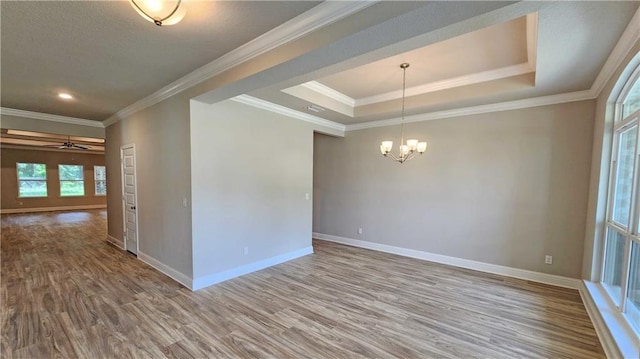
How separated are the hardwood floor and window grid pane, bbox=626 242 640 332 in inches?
15.6

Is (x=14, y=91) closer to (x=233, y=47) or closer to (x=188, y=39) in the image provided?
(x=188, y=39)

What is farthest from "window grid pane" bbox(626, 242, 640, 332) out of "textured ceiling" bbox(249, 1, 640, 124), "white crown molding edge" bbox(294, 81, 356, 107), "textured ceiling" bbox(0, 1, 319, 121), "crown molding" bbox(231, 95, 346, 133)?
"crown molding" bbox(231, 95, 346, 133)

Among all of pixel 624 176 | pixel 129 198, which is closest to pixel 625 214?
pixel 624 176

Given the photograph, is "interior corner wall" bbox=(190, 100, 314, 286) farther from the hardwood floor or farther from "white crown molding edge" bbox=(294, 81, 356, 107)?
"white crown molding edge" bbox=(294, 81, 356, 107)

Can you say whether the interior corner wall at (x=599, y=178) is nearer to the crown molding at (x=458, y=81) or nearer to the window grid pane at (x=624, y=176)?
the window grid pane at (x=624, y=176)

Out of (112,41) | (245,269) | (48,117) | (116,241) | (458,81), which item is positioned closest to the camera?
(112,41)

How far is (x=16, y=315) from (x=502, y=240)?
6276mm

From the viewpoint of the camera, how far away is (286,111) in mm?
4566

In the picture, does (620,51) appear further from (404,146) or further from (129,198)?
(129,198)

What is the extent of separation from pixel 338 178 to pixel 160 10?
4.77 m

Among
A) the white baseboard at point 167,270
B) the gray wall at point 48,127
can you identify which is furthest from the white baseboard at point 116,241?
the gray wall at point 48,127

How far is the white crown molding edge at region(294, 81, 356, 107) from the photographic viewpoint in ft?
13.2

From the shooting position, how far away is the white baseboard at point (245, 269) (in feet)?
11.8

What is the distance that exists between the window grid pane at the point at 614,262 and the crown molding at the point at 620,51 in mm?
1662
